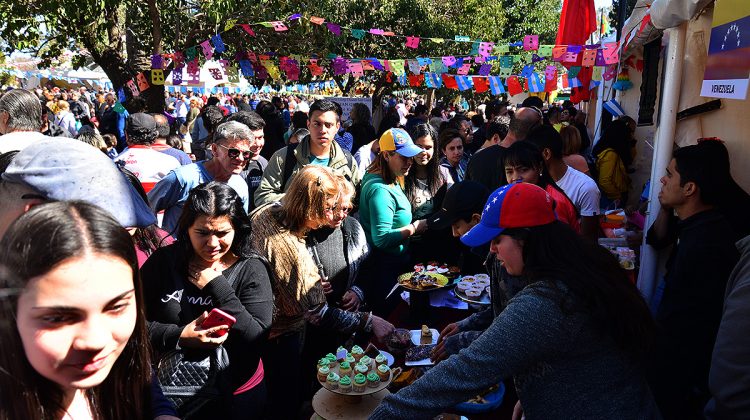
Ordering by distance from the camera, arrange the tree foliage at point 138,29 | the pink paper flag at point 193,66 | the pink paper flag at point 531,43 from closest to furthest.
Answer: the tree foliage at point 138,29, the pink paper flag at point 531,43, the pink paper flag at point 193,66

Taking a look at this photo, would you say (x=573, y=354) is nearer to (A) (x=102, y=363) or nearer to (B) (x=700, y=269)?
(B) (x=700, y=269)

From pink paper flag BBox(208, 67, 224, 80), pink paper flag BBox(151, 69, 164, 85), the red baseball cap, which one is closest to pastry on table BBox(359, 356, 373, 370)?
the red baseball cap

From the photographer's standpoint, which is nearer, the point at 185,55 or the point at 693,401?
the point at 693,401

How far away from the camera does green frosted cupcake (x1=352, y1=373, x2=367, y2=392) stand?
2.41 metres

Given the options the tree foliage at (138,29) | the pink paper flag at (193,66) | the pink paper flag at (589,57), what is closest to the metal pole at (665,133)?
the pink paper flag at (589,57)

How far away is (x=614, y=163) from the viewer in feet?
21.0

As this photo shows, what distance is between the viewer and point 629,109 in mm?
8555

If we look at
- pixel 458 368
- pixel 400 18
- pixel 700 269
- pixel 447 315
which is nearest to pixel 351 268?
pixel 447 315

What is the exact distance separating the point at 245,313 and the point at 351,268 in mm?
1120

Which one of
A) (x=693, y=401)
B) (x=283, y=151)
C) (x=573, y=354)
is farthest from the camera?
(x=283, y=151)

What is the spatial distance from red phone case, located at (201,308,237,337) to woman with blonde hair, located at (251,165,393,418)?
709 mm

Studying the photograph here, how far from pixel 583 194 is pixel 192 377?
141 inches

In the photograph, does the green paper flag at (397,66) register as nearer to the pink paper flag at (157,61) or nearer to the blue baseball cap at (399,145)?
the pink paper flag at (157,61)

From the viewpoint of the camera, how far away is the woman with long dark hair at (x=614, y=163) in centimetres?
641
